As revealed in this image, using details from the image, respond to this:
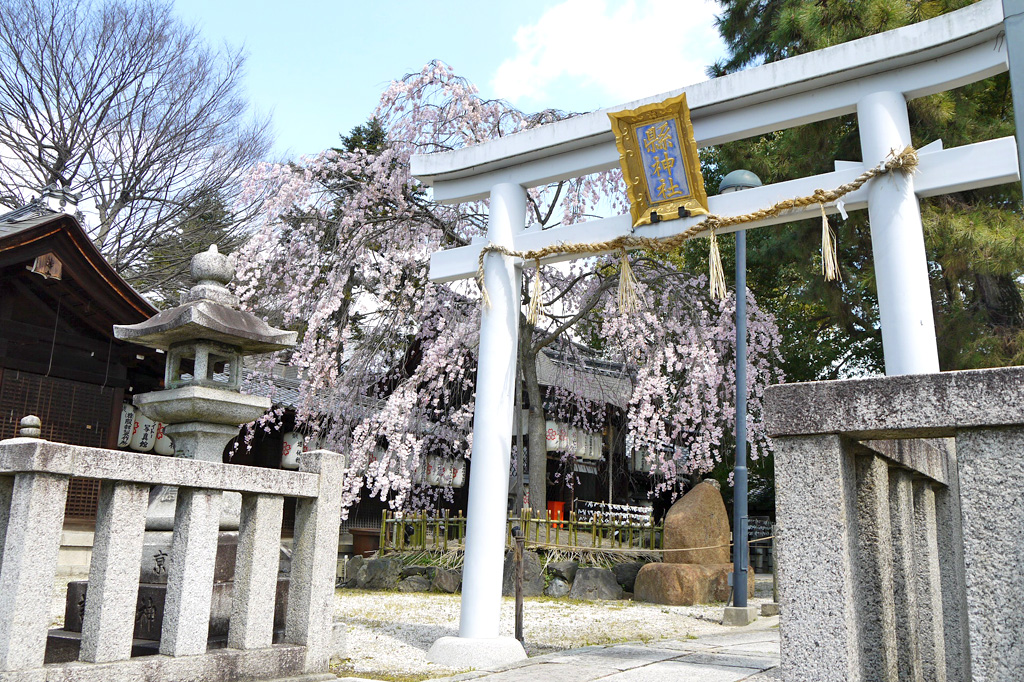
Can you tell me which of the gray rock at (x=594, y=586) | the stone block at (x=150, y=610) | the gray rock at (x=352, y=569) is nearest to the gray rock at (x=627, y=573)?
the gray rock at (x=594, y=586)

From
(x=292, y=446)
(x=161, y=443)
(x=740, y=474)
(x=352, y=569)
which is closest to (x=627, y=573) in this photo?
(x=740, y=474)

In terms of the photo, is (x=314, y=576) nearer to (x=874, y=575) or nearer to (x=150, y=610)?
(x=150, y=610)

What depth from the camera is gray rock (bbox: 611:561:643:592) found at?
1359cm

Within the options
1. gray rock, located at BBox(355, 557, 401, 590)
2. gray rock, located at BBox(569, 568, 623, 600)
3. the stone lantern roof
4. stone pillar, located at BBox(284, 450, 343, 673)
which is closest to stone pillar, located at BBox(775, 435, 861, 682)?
stone pillar, located at BBox(284, 450, 343, 673)

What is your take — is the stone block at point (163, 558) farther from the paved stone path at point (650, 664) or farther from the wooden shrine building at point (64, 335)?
the wooden shrine building at point (64, 335)

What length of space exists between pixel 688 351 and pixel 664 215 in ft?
18.5

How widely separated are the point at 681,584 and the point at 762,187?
7974mm

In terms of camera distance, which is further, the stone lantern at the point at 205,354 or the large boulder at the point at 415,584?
the large boulder at the point at 415,584

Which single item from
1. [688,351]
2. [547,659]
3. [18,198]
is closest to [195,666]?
[547,659]

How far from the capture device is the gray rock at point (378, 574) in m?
14.0

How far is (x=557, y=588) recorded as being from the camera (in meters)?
13.1

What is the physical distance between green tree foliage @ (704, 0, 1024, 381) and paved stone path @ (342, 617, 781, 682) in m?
4.94

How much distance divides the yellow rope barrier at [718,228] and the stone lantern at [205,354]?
2175 mm

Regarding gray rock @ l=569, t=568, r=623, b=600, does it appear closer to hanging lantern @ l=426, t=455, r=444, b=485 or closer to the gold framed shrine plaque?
hanging lantern @ l=426, t=455, r=444, b=485
